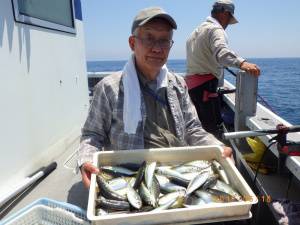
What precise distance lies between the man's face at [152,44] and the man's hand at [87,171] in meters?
0.93

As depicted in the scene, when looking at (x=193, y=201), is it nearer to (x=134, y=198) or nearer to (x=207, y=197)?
(x=207, y=197)

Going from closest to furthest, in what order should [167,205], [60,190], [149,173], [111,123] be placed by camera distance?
1. [167,205]
2. [149,173]
3. [111,123]
4. [60,190]

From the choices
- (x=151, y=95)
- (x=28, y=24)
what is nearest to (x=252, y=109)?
(x=151, y=95)

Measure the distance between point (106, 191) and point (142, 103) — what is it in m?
0.89

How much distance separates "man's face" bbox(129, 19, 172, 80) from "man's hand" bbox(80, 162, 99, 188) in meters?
0.93

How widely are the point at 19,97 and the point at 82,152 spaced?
4.26 feet

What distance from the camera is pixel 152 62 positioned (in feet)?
7.79

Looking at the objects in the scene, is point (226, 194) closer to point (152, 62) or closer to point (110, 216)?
point (110, 216)

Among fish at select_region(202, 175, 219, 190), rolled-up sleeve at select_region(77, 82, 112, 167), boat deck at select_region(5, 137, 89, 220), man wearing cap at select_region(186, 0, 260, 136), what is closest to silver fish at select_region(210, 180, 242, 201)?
fish at select_region(202, 175, 219, 190)

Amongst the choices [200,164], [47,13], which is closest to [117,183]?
[200,164]

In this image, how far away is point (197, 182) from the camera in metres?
1.86

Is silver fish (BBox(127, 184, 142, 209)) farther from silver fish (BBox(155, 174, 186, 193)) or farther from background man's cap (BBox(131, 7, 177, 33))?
background man's cap (BBox(131, 7, 177, 33))

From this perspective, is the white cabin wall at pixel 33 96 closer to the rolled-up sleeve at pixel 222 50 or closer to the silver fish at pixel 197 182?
the silver fish at pixel 197 182

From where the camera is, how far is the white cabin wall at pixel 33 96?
2.86m
